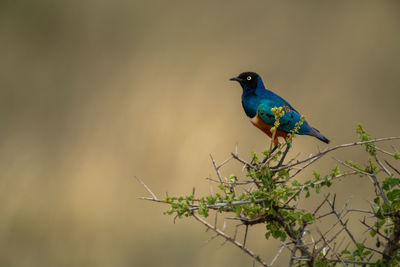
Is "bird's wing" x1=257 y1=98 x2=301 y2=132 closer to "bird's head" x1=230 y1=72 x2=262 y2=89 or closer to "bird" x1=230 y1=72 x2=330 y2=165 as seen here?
"bird" x1=230 y1=72 x2=330 y2=165

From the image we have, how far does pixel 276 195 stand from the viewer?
1453 mm

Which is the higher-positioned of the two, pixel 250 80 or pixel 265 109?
pixel 250 80

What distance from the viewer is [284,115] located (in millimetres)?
2008

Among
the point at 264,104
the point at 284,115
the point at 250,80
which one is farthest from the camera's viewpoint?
the point at 250,80

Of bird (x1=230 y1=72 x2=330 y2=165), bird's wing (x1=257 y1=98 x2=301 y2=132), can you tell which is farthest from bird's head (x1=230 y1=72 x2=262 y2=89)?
bird's wing (x1=257 y1=98 x2=301 y2=132)

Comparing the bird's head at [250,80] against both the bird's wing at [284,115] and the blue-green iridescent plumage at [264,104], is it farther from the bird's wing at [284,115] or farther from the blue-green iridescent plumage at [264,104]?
the bird's wing at [284,115]

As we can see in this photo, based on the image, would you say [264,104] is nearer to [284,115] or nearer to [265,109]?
[265,109]

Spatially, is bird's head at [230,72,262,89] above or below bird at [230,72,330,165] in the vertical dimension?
above

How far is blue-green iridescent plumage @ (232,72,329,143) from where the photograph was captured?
79.1 inches

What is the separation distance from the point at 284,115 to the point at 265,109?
4.7 inches

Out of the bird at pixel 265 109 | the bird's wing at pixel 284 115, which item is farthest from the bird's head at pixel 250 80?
the bird's wing at pixel 284 115

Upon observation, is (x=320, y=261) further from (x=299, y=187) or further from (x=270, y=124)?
(x=270, y=124)

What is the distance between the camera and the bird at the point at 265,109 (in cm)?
201

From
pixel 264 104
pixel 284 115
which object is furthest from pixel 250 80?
pixel 284 115
